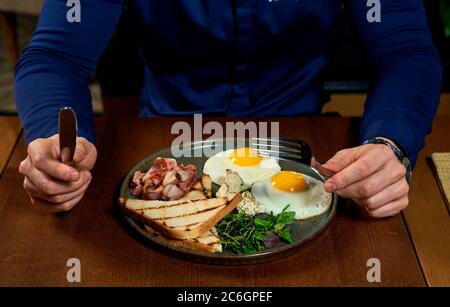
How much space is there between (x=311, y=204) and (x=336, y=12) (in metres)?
0.72

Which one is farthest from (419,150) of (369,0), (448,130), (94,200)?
(94,200)

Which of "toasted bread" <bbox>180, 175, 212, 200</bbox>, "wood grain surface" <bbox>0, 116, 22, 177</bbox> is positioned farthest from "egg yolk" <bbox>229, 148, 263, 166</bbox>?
"wood grain surface" <bbox>0, 116, 22, 177</bbox>

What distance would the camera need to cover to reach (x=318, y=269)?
111 centimetres

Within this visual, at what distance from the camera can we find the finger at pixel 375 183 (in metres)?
1.21

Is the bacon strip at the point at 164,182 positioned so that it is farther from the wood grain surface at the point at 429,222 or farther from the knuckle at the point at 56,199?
the wood grain surface at the point at 429,222

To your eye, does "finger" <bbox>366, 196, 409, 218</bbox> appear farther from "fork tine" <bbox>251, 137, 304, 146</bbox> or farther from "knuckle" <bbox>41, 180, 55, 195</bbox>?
"knuckle" <bbox>41, 180, 55, 195</bbox>

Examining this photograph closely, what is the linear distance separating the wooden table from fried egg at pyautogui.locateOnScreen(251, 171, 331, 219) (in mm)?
52

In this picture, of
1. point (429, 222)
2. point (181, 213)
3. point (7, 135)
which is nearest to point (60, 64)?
point (7, 135)

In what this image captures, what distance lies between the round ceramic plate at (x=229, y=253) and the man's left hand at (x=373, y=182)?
0.20ft

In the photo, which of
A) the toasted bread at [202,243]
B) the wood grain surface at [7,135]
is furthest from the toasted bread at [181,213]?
the wood grain surface at [7,135]

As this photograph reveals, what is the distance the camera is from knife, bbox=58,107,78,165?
3.83 feet

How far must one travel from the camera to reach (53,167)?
118cm

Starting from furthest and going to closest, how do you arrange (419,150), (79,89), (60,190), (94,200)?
(79,89) → (419,150) → (94,200) → (60,190)

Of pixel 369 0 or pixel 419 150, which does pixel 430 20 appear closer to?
pixel 369 0
